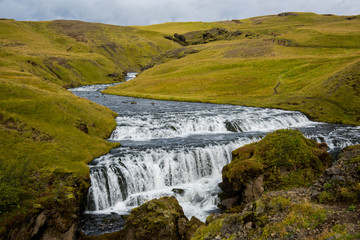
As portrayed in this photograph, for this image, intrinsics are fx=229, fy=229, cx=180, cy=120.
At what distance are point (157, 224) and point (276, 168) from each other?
429 inches

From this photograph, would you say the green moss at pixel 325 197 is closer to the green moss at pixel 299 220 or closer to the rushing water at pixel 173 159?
the green moss at pixel 299 220

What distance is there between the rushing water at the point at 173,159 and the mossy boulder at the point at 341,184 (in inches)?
454

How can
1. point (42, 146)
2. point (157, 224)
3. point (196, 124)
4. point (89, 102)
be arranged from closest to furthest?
1. point (157, 224)
2. point (42, 146)
3. point (196, 124)
4. point (89, 102)

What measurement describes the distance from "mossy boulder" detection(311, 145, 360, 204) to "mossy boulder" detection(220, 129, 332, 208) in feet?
24.6

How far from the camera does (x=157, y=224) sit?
49.0ft

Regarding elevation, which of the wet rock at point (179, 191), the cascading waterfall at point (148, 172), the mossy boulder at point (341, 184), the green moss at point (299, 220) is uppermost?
the mossy boulder at point (341, 184)

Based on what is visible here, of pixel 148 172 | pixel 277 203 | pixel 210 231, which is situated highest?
pixel 277 203

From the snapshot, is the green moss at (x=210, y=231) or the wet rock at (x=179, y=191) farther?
the wet rock at (x=179, y=191)

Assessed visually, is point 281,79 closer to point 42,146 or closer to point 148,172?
point 148,172

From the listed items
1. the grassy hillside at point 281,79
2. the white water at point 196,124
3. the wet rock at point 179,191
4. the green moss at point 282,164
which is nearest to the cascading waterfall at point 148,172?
the wet rock at point 179,191

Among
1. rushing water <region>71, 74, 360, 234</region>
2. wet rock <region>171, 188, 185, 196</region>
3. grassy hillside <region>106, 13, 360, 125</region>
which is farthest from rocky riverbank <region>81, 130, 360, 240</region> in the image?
grassy hillside <region>106, 13, 360, 125</region>

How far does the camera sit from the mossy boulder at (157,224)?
583 inches

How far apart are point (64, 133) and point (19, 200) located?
1504 cm

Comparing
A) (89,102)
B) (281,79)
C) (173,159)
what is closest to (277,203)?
(173,159)
